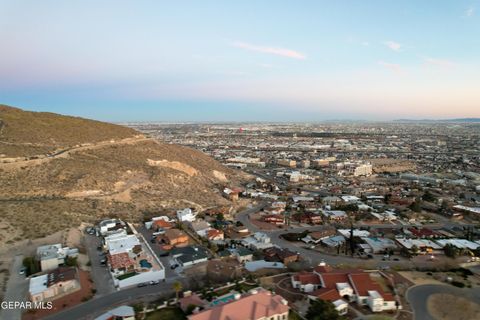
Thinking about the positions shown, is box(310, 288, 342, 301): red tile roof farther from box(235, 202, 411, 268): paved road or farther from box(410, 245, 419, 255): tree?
box(410, 245, 419, 255): tree

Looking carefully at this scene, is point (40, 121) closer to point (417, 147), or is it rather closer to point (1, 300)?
point (1, 300)

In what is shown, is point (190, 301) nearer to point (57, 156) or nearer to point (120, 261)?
point (120, 261)

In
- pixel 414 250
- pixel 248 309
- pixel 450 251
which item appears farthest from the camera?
pixel 414 250

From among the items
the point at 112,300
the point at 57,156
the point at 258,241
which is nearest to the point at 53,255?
the point at 112,300

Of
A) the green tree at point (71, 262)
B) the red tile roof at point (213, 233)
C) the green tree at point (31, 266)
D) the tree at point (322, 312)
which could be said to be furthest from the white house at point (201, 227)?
the tree at point (322, 312)

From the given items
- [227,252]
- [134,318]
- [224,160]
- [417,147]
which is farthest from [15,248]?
[417,147]

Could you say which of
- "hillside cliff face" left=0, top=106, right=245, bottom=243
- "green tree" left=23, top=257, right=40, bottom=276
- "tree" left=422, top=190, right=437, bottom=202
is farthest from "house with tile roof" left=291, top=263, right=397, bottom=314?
"tree" left=422, top=190, right=437, bottom=202
